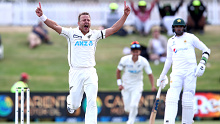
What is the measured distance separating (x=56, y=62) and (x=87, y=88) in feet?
36.8

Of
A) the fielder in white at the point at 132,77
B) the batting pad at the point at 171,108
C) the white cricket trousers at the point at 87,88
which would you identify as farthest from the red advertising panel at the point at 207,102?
the white cricket trousers at the point at 87,88

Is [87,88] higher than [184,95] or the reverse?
higher

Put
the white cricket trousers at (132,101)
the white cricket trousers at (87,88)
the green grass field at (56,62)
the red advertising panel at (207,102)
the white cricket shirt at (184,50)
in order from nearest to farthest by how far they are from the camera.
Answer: the white cricket trousers at (87,88), the white cricket shirt at (184,50), the white cricket trousers at (132,101), the red advertising panel at (207,102), the green grass field at (56,62)

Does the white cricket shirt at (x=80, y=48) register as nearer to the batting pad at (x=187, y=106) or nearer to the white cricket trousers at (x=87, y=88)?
the white cricket trousers at (x=87, y=88)

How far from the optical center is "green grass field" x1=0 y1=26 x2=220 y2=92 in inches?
721

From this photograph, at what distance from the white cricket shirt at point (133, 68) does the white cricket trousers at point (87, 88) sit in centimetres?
339

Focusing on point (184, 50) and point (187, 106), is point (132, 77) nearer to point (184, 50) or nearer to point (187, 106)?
point (184, 50)

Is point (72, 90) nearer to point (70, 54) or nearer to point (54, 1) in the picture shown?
point (70, 54)

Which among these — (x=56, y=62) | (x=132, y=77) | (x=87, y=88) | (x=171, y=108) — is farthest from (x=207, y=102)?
(x=87, y=88)

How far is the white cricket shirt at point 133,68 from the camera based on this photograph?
12273mm

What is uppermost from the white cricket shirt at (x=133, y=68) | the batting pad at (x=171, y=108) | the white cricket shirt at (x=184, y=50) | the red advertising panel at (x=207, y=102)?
the white cricket shirt at (x=184, y=50)

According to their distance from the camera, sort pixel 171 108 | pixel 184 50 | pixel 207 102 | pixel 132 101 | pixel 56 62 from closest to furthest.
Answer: pixel 171 108 < pixel 184 50 < pixel 132 101 < pixel 207 102 < pixel 56 62

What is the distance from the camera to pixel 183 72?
373 inches

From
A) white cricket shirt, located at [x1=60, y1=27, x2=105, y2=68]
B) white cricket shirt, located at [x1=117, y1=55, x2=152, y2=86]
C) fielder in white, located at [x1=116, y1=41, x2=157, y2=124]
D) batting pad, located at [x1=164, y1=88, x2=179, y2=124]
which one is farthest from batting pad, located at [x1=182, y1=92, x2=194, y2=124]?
white cricket shirt, located at [x1=117, y1=55, x2=152, y2=86]
